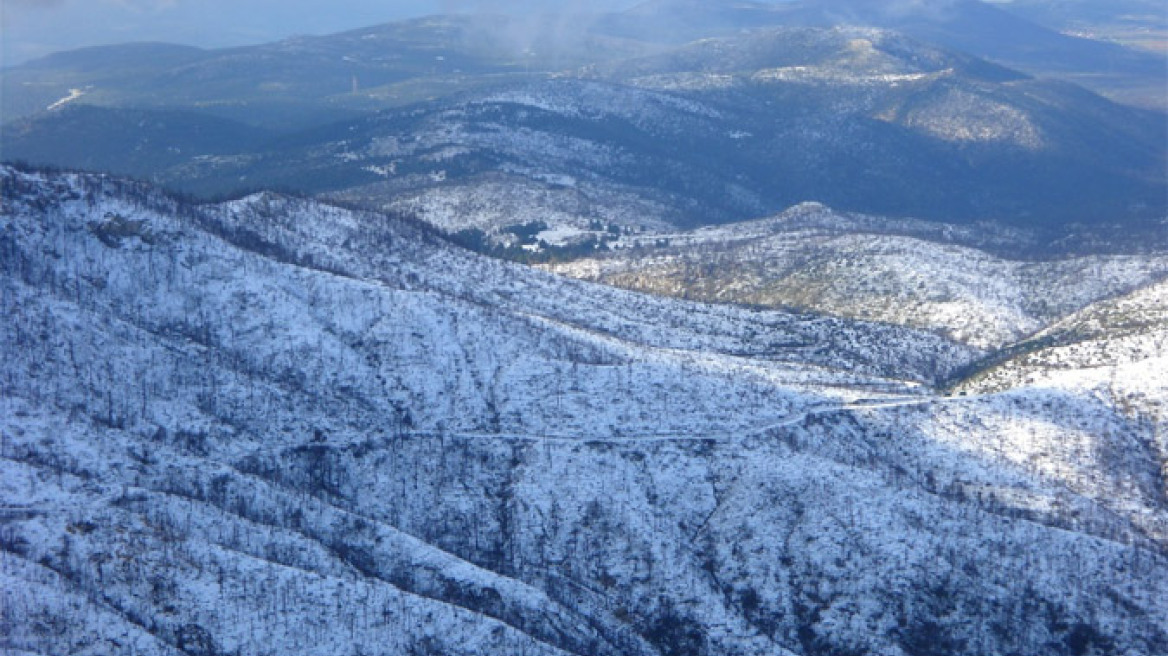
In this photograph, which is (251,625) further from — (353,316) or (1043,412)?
(1043,412)

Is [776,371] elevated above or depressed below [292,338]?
below

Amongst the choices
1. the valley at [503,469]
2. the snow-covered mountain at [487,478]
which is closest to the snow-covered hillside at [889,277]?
the valley at [503,469]

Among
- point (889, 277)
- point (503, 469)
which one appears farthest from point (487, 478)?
point (889, 277)

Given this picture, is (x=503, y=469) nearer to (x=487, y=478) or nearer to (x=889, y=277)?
(x=487, y=478)

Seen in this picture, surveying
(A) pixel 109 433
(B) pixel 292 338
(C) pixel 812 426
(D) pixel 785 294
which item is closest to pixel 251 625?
(A) pixel 109 433

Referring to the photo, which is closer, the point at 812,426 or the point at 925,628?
the point at 925,628

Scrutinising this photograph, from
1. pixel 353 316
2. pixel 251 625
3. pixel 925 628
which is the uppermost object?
pixel 353 316

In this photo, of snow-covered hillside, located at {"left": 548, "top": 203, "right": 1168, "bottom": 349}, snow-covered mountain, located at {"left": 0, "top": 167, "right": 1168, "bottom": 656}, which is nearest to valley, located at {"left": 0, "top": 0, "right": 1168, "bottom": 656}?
snow-covered mountain, located at {"left": 0, "top": 167, "right": 1168, "bottom": 656}

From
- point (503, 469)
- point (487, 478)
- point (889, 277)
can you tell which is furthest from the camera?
point (889, 277)
